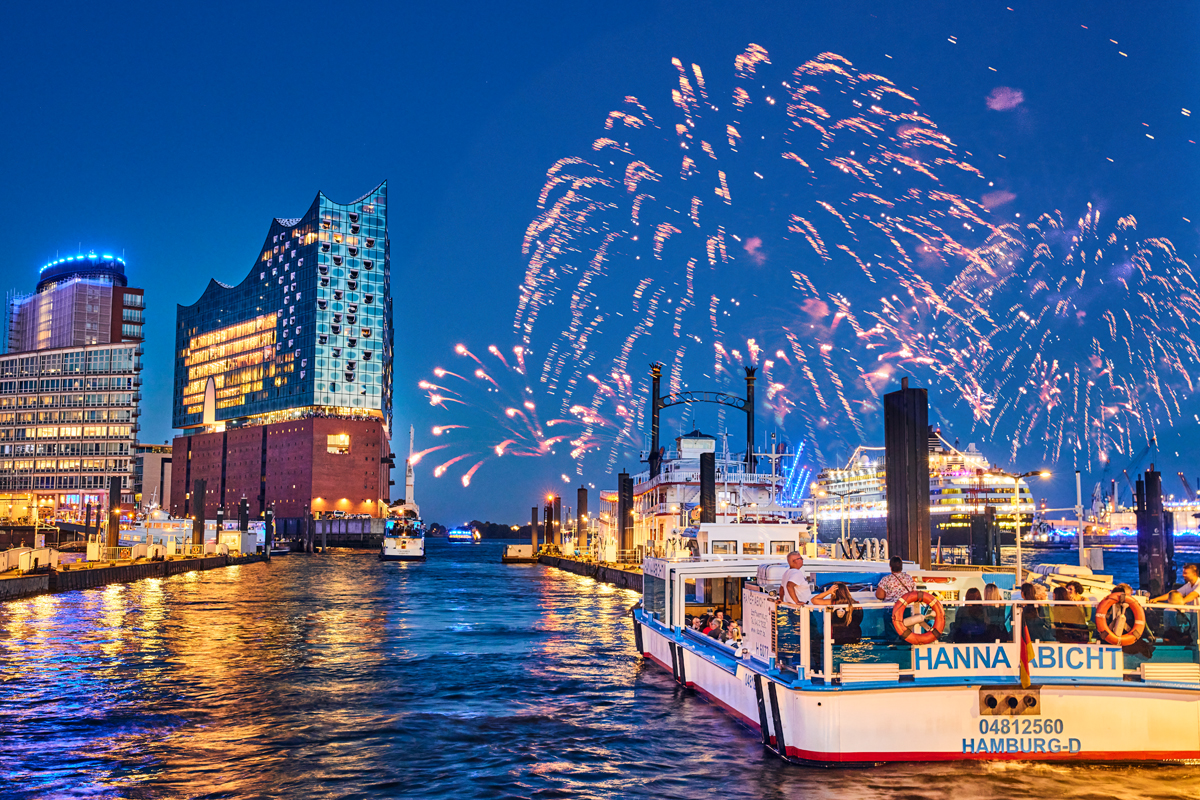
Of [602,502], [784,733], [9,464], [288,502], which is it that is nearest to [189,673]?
[784,733]

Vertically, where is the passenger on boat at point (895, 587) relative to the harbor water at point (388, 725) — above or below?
above

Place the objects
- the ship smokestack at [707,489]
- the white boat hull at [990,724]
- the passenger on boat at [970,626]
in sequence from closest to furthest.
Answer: the white boat hull at [990,724] < the passenger on boat at [970,626] < the ship smokestack at [707,489]

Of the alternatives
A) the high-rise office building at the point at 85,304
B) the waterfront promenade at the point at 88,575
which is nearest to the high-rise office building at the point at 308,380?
the high-rise office building at the point at 85,304

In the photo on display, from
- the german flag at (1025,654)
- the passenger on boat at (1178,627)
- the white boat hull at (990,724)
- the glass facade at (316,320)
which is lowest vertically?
the white boat hull at (990,724)

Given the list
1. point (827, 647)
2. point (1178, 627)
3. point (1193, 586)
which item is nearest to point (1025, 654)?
point (1178, 627)

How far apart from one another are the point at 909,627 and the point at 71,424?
552ft

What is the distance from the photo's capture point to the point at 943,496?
95.6 meters

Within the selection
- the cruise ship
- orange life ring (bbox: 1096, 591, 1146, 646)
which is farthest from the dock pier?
orange life ring (bbox: 1096, 591, 1146, 646)

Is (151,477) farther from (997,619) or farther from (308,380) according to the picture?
(997,619)

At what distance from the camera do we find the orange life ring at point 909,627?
38.9ft

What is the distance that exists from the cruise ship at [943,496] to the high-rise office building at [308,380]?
260 feet

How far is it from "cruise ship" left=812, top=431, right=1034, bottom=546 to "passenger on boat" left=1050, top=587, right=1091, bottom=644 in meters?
74.9

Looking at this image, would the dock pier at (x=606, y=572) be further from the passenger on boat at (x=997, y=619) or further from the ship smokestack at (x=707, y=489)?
the passenger on boat at (x=997, y=619)

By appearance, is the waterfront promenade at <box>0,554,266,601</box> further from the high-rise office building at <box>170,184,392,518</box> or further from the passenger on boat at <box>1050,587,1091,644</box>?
the high-rise office building at <box>170,184,392,518</box>
